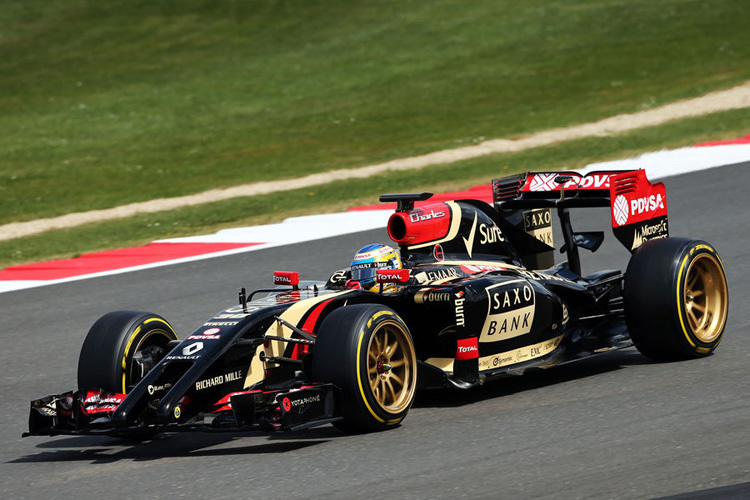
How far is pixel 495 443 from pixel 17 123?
26.3m

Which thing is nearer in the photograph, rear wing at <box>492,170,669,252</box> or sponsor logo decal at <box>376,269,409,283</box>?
sponsor logo decal at <box>376,269,409,283</box>

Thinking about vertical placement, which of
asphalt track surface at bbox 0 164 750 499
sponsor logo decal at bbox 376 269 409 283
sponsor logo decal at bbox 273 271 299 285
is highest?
sponsor logo decal at bbox 273 271 299 285

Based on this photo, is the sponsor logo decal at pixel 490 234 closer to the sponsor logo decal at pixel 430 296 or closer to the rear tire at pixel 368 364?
the sponsor logo decal at pixel 430 296

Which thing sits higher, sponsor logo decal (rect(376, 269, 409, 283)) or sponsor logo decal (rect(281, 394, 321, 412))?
sponsor logo decal (rect(376, 269, 409, 283))

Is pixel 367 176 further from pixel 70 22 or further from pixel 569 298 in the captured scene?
pixel 70 22

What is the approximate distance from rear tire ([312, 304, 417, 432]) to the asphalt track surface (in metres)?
0.15

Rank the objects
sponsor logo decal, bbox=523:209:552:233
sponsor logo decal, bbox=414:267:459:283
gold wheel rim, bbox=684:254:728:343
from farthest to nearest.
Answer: sponsor logo decal, bbox=523:209:552:233
gold wheel rim, bbox=684:254:728:343
sponsor logo decal, bbox=414:267:459:283

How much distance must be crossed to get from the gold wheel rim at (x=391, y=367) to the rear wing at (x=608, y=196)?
234 centimetres

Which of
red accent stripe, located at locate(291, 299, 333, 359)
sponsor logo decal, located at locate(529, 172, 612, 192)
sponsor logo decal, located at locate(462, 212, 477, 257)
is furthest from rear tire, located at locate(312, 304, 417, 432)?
sponsor logo decal, located at locate(529, 172, 612, 192)

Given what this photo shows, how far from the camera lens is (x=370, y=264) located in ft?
26.8

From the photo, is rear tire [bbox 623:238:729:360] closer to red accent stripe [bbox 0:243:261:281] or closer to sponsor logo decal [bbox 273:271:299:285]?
sponsor logo decal [bbox 273:271:299:285]

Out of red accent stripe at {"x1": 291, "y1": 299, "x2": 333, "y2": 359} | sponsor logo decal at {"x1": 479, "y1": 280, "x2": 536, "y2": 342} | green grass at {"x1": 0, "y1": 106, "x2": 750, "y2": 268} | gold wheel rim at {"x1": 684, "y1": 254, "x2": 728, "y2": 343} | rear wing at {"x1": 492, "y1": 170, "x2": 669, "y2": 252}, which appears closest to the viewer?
red accent stripe at {"x1": 291, "y1": 299, "x2": 333, "y2": 359}

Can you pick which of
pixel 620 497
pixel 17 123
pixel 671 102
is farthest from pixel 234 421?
pixel 17 123

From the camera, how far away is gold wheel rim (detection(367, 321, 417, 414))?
23.7 feet
